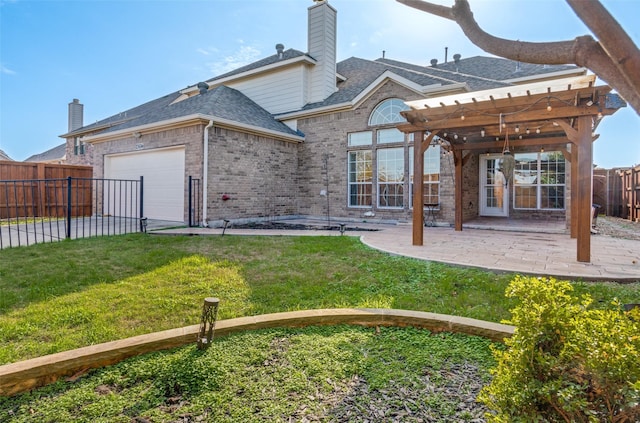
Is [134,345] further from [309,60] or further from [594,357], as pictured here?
[309,60]

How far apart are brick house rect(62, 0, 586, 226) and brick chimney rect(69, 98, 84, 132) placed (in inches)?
475

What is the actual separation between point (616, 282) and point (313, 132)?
10.8 metres

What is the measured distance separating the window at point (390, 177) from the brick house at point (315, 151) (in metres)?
0.04

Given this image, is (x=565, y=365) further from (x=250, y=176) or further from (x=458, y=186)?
(x=250, y=176)

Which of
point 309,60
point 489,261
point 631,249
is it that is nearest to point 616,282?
point 489,261

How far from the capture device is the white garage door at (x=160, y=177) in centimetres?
1085

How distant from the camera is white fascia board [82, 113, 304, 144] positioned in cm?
1005

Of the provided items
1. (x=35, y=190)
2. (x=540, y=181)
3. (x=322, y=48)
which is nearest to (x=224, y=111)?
(x=322, y=48)

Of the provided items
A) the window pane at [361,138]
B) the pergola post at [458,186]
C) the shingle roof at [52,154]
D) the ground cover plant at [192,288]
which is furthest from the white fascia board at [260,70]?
the shingle roof at [52,154]

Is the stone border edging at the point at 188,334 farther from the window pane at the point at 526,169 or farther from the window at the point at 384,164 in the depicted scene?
the window pane at the point at 526,169

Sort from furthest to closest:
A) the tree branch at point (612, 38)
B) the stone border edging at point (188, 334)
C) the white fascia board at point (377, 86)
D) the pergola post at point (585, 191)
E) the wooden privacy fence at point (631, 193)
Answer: the wooden privacy fence at point (631, 193), the white fascia board at point (377, 86), the pergola post at point (585, 191), the stone border edging at point (188, 334), the tree branch at point (612, 38)

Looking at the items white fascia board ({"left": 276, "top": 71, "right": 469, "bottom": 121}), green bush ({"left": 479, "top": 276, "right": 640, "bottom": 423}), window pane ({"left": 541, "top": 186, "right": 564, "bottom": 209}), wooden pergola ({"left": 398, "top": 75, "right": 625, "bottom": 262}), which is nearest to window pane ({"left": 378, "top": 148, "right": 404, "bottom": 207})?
white fascia board ({"left": 276, "top": 71, "right": 469, "bottom": 121})

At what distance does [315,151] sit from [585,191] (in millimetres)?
9461

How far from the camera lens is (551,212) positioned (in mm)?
11352
